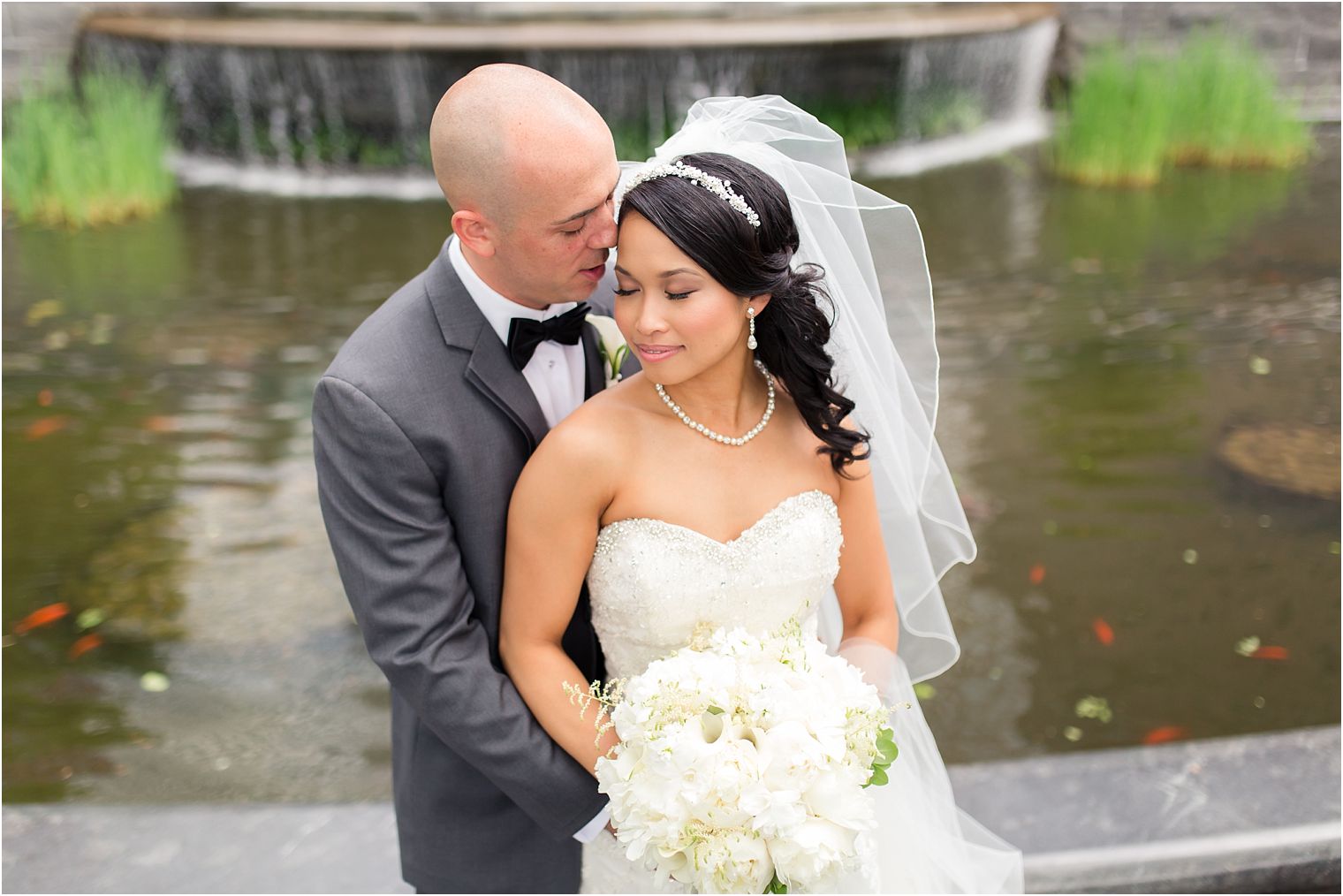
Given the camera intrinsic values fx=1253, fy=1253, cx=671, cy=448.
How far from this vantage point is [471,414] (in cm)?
219

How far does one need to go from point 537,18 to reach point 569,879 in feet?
28.3

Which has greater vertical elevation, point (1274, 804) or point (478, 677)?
point (478, 677)

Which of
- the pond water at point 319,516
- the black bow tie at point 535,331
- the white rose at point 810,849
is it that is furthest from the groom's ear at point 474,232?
the pond water at point 319,516

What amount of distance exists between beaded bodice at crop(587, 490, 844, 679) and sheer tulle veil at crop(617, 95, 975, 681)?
1.01 ft

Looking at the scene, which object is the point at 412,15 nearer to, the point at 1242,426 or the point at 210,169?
the point at 210,169

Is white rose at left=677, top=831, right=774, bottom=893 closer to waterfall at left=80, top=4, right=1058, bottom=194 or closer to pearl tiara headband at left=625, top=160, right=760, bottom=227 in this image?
pearl tiara headband at left=625, top=160, right=760, bottom=227

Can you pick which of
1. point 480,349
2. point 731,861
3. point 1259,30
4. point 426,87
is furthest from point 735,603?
point 1259,30

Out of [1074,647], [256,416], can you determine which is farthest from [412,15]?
[1074,647]

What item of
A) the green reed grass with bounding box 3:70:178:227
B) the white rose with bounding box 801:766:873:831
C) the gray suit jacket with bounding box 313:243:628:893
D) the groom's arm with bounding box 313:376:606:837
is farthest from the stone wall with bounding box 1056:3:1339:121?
the white rose with bounding box 801:766:873:831

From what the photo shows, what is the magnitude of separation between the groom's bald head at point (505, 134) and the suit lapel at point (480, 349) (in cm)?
17

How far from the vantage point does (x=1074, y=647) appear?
14.1 ft

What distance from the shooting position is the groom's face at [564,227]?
2105 mm

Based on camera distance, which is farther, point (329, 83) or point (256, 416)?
point (329, 83)

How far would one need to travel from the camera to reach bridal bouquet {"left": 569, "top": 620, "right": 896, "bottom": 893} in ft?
5.90
